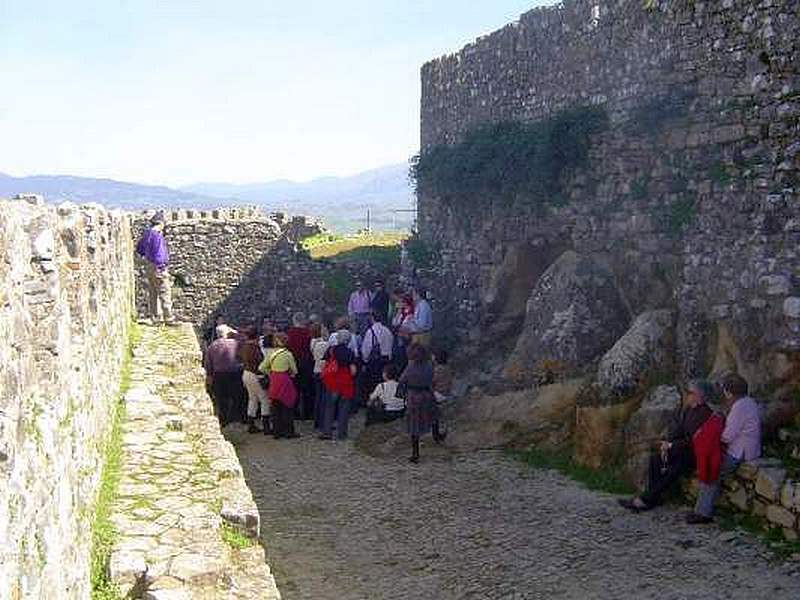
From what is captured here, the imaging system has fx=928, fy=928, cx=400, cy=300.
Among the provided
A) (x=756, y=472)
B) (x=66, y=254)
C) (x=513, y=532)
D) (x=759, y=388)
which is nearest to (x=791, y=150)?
(x=759, y=388)

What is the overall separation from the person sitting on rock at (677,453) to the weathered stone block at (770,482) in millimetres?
855

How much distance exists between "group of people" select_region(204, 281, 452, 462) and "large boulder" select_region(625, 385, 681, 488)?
2872 millimetres

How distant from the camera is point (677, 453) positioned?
1009 cm

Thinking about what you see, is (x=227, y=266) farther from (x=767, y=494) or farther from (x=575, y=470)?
(x=767, y=494)

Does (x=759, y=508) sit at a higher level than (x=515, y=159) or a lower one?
lower

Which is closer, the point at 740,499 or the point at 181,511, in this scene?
the point at 181,511

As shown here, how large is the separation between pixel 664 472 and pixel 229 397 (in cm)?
760

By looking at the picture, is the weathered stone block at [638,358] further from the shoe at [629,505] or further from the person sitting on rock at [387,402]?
the person sitting on rock at [387,402]

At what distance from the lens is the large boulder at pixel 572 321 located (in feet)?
44.3

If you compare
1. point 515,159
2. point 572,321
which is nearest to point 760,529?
point 572,321

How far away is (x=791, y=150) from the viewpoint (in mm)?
10477

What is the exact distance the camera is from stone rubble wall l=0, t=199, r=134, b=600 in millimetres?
3170

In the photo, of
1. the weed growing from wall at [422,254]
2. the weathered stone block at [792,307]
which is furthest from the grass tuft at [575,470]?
the weed growing from wall at [422,254]

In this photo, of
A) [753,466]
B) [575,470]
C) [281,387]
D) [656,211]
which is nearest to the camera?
[753,466]
